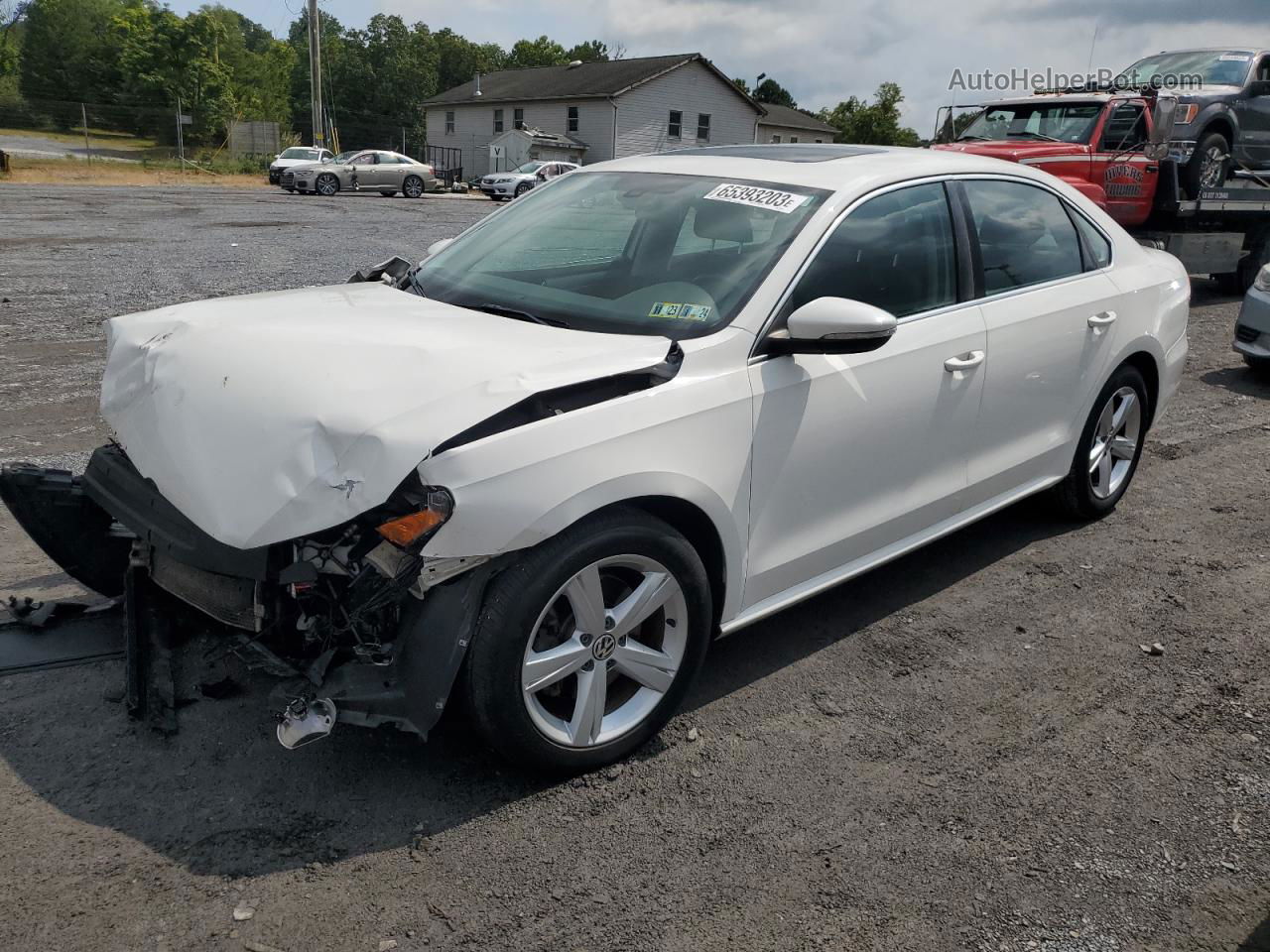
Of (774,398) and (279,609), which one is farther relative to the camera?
(774,398)

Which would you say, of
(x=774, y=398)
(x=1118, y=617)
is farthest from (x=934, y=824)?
(x=1118, y=617)

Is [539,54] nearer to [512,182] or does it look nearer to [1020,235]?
[512,182]

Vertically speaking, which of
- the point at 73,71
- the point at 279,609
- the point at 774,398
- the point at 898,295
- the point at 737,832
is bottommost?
the point at 737,832

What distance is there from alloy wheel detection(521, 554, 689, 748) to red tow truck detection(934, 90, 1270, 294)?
9.89m

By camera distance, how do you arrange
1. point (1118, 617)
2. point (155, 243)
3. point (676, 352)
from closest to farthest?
point (676, 352)
point (1118, 617)
point (155, 243)

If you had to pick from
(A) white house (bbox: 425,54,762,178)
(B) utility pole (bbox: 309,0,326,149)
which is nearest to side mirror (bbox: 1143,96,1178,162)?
(B) utility pole (bbox: 309,0,326,149)

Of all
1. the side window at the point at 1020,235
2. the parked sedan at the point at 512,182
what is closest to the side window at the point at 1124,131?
the side window at the point at 1020,235

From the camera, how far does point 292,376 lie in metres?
2.89

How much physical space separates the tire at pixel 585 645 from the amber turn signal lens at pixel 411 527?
26 centimetres

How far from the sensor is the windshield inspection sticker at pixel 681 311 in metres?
3.35

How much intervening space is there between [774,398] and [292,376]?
4.79 ft

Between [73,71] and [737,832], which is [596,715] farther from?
[73,71]

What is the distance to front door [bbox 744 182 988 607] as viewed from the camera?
337 cm

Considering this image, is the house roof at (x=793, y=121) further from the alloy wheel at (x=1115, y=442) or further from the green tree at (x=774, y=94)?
the alloy wheel at (x=1115, y=442)
